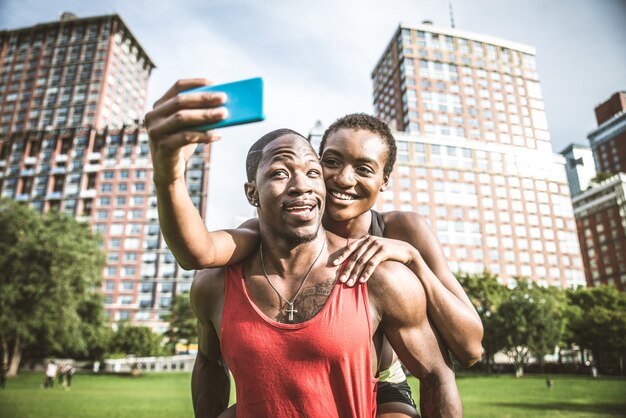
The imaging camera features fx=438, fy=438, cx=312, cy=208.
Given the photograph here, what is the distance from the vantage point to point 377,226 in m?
3.79

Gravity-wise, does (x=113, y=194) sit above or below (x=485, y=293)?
above

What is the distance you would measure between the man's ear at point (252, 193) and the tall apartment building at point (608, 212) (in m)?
124

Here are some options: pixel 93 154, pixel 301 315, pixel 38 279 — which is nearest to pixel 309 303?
pixel 301 315

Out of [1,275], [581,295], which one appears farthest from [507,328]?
[1,275]

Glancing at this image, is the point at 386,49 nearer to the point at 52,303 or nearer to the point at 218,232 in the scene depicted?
the point at 52,303

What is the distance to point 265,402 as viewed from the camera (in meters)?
2.37

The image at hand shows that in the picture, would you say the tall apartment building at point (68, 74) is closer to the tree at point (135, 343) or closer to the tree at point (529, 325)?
the tree at point (135, 343)

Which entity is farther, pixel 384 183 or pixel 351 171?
pixel 384 183

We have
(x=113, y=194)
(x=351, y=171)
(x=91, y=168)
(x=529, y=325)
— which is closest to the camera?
(x=351, y=171)

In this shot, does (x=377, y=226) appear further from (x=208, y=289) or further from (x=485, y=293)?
(x=485, y=293)

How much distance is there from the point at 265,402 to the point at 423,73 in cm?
10444

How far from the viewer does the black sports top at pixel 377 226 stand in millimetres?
3711

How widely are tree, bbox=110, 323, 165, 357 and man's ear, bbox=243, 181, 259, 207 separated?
206ft

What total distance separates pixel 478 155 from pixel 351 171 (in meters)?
95.1
